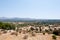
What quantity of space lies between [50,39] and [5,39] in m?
9.17

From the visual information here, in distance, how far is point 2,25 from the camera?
54031mm

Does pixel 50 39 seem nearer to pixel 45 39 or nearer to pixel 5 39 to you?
pixel 45 39

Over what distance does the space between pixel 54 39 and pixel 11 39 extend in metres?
8.86

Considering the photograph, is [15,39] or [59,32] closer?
[15,39]

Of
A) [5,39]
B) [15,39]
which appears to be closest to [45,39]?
[15,39]

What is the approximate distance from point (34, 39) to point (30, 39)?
844mm

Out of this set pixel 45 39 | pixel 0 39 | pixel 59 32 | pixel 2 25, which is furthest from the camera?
pixel 2 25

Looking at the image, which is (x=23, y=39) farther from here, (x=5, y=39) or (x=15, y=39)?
(x=5, y=39)

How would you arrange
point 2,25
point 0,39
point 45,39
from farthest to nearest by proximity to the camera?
point 2,25, point 45,39, point 0,39

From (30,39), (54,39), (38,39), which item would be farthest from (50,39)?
(30,39)

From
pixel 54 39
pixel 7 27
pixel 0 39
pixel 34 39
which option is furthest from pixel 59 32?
pixel 7 27

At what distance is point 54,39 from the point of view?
1087 inches

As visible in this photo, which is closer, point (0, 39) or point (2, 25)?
point (0, 39)

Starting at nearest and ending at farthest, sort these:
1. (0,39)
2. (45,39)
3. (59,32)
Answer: (0,39) < (45,39) < (59,32)
